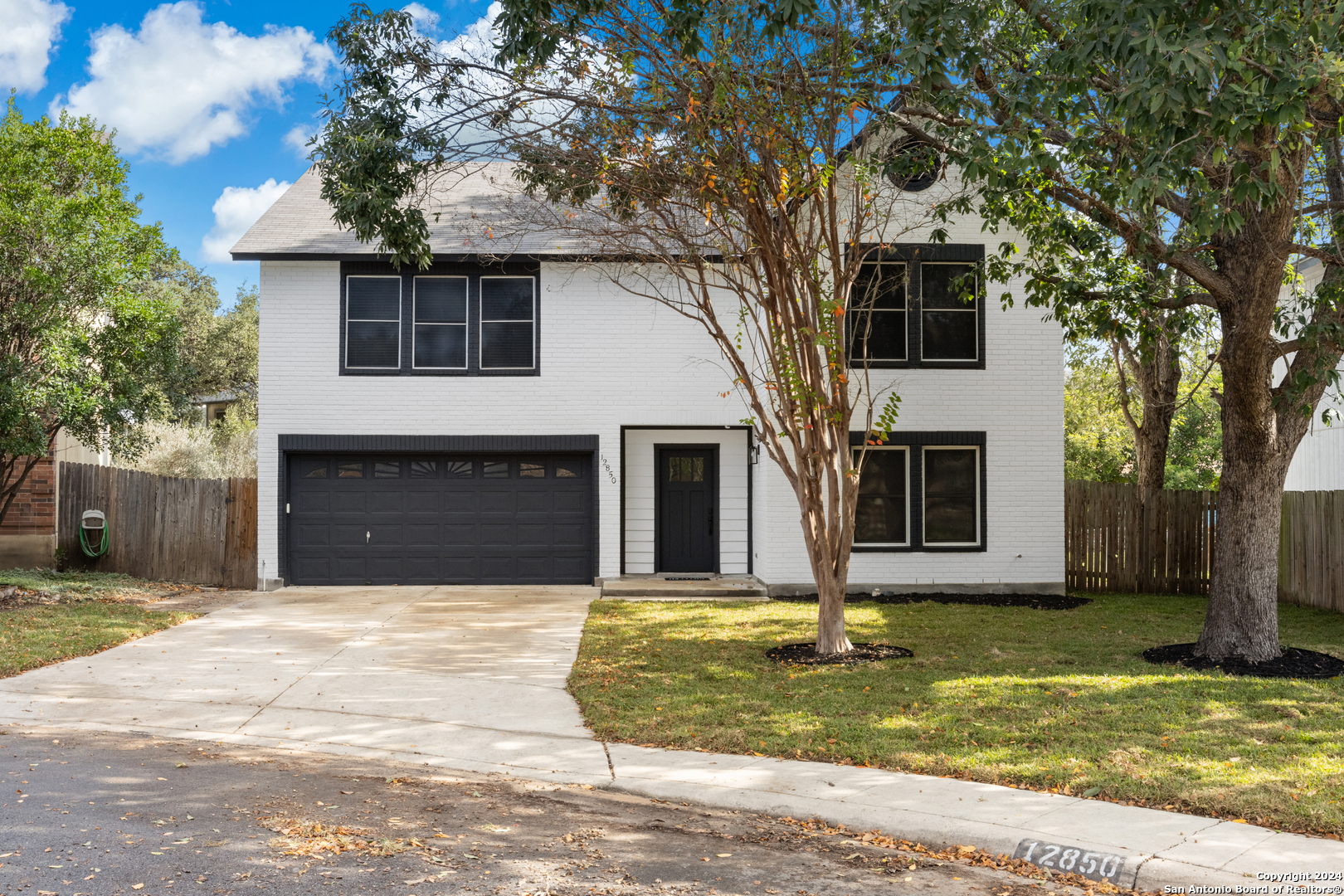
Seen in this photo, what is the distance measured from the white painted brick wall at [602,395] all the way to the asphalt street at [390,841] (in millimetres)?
9858

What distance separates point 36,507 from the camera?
16328 millimetres

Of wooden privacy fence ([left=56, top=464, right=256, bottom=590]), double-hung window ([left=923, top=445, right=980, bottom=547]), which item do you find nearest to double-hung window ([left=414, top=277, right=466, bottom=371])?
wooden privacy fence ([left=56, top=464, right=256, bottom=590])

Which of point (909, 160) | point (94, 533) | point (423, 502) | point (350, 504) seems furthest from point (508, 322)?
point (94, 533)

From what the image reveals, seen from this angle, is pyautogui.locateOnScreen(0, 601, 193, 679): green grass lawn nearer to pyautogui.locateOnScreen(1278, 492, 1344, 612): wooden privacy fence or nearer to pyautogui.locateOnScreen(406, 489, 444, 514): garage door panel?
pyautogui.locateOnScreen(406, 489, 444, 514): garage door panel

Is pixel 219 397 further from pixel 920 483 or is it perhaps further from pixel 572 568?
pixel 920 483

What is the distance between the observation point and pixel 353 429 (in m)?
15.8

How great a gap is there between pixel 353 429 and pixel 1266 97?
13.3 meters

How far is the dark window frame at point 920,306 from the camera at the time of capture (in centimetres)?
1503

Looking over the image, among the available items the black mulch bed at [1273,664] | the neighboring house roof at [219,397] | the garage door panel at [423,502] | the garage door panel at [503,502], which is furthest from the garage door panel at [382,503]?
the neighboring house roof at [219,397]

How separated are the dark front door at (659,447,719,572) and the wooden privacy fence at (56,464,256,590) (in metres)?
6.82

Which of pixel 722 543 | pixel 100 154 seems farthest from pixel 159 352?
pixel 722 543

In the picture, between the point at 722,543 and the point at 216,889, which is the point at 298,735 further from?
the point at 722,543

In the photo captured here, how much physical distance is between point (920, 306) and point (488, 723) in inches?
403

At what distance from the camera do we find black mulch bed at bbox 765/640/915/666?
373 inches
